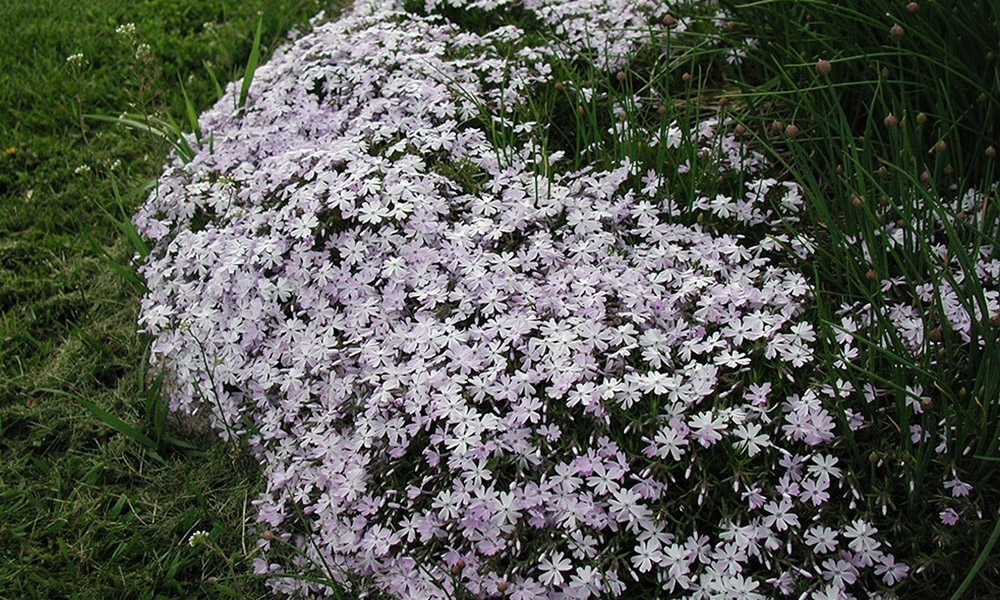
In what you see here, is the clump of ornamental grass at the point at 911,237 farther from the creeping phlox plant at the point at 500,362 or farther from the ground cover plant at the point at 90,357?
the ground cover plant at the point at 90,357

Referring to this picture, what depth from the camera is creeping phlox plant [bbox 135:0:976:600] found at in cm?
191

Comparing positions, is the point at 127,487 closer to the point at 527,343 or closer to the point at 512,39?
the point at 527,343

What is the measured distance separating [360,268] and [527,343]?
622 millimetres

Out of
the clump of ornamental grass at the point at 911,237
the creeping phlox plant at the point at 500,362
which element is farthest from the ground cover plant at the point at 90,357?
the clump of ornamental grass at the point at 911,237

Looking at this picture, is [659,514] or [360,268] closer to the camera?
[659,514]

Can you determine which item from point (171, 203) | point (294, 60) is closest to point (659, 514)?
point (171, 203)

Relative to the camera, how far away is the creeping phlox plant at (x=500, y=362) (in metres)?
1.91

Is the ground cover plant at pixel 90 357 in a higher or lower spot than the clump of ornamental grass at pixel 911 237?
lower

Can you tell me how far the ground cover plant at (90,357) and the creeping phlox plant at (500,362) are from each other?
0.65 feet

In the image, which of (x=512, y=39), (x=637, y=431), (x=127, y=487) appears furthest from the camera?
(x=512, y=39)

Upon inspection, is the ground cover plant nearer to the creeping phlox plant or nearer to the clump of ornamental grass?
the creeping phlox plant

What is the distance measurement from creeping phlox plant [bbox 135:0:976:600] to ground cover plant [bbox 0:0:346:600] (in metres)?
0.20

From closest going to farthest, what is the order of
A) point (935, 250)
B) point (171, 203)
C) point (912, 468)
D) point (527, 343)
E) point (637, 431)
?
point (912, 468) → point (637, 431) → point (527, 343) → point (935, 250) → point (171, 203)

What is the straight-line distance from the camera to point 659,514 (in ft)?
6.19
